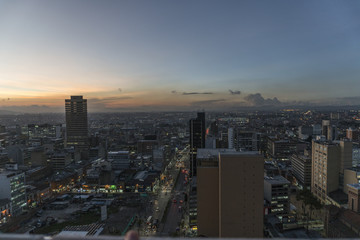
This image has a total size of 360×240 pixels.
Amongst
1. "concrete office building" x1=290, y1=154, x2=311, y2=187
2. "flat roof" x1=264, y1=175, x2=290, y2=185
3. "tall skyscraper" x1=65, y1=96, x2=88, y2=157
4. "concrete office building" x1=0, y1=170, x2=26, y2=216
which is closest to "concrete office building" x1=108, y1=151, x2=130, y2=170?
"concrete office building" x1=0, y1=170, x2=26, y2=216

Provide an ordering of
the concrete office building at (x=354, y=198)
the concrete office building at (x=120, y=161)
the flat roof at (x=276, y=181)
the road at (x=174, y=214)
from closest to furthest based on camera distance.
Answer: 1. the concrete office building at (x=354, y=198)
2. the road at (x=174, y=214)
3. the flat roof at (x=276, y=181)
4. the concrete office building at (x=120, y=161)

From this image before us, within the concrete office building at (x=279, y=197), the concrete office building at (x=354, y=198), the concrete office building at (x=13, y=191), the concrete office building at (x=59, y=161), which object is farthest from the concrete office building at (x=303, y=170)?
the concrete office building at (x=59, y=161)

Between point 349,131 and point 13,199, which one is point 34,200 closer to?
point 13,199

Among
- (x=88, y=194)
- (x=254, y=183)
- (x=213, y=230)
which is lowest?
(x=88, y=194)

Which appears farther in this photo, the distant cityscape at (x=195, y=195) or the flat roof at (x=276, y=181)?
the flat roof at (x=276, y=181)

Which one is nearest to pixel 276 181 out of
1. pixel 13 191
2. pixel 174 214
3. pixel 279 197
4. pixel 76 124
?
pixel 279 197

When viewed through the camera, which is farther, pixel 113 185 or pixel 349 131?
pixel 349 131

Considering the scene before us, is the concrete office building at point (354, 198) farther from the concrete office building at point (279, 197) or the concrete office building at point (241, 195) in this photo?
the concrete office building at point (241, 195)

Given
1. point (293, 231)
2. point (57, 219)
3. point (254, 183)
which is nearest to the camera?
point (254, 183)

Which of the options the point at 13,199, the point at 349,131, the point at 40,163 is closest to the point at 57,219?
the point at 13,199
